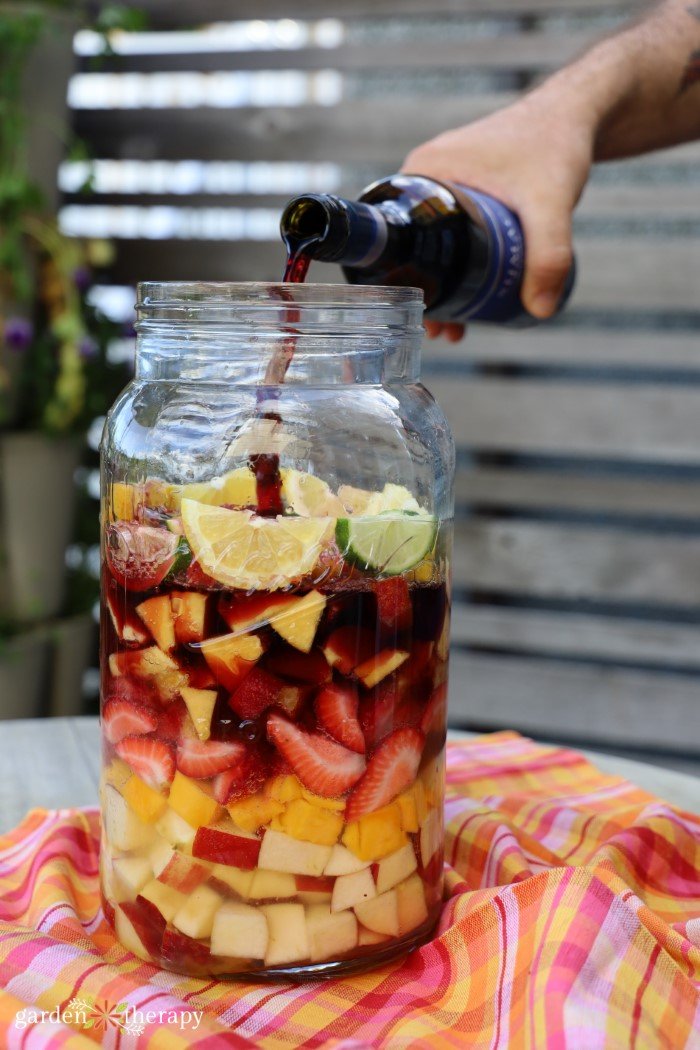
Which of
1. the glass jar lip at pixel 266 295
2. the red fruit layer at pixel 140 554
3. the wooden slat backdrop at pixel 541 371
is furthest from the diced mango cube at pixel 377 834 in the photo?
the wooden slat backdrop at pixel 541 371

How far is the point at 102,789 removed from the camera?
0.87 m

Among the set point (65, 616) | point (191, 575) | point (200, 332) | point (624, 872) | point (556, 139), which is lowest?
point (65, 616)

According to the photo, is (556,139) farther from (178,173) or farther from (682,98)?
(178,173)

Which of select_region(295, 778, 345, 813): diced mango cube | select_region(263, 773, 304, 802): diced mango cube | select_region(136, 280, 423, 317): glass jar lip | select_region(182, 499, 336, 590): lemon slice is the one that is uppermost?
select_region(136, 280, 423, 317): glass jar lip

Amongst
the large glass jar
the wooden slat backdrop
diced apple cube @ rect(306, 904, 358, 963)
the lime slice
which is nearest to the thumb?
the large glass jar

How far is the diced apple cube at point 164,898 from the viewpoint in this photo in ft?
2.56

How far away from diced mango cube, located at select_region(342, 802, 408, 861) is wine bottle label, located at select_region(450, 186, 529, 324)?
532mm

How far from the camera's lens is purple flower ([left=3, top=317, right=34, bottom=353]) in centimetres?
214

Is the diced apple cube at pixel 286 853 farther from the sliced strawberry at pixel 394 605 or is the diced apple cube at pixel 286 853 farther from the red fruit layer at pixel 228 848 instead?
the sliced strawberry at pixel 394 605

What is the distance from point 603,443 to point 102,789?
1621mm

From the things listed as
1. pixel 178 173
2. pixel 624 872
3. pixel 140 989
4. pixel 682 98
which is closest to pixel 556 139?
pixel 682 98

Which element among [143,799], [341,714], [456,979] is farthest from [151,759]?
[456,979]

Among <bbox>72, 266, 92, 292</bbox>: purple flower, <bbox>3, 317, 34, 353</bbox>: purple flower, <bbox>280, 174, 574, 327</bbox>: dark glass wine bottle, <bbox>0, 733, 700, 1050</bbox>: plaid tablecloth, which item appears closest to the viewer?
<bbox>0, 733, 700, 1050</bbox>: plaid tablecloth

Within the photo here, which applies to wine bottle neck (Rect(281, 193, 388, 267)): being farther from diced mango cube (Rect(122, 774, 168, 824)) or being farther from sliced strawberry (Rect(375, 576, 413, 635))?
diced mango cube (Rect(122, 774, 168, 824))
